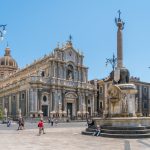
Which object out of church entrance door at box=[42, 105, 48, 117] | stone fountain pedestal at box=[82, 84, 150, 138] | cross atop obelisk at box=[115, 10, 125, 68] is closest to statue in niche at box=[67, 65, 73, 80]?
church entrance door at box=[42, 105, 48, 117]

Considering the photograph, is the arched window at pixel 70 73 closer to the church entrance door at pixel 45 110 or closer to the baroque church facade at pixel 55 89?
the baroque church facade at pixel 55 89

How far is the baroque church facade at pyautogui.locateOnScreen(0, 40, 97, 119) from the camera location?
65750 mm

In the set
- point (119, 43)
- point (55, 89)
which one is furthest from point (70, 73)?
point (119, 43)

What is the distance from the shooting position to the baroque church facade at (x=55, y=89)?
65750 millimetres

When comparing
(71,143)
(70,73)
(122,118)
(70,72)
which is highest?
(70,72)

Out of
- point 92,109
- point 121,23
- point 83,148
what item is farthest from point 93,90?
point 83,148

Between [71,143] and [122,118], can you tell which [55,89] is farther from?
[71,143]

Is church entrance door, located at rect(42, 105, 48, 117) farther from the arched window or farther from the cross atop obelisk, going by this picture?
the cross atop obelisk

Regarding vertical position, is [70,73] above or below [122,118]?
above

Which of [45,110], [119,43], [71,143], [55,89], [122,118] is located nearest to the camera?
[71,143]

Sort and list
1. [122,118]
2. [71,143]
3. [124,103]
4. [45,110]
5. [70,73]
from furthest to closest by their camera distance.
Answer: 1. [70,73]
2. [45,110]
3. [124,103]
4. [122,118]
5. [71,143]

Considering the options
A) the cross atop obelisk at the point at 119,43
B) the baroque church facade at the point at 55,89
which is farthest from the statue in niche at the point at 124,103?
the baroque church facade at the point at 55,89

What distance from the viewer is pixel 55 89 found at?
227 feet

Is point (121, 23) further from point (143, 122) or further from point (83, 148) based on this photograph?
point (83, 148)
